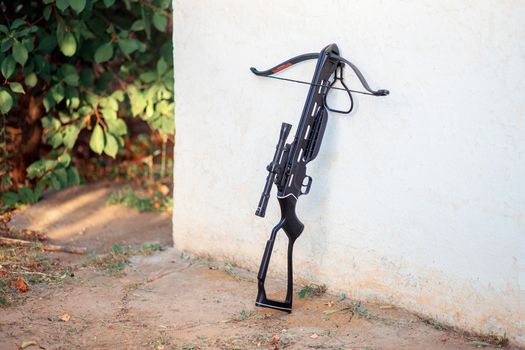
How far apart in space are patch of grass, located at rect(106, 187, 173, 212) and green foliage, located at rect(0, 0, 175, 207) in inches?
16.5

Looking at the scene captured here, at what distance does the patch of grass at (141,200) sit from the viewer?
6035 mm

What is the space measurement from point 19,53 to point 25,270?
1.46 m

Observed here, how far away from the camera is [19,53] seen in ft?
16.4

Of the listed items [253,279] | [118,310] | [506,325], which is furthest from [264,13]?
[506,325]

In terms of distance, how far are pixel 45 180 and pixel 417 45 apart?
3.36 meters

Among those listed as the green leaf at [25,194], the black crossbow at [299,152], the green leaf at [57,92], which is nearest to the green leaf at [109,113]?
the green leaf at [57,92]

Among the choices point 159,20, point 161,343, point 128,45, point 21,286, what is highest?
point 159,20

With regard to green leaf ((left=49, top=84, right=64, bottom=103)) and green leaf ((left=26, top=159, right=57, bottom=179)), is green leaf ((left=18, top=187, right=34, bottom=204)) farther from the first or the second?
green leaf ((left=49, top=84, right=64, bottom=103))

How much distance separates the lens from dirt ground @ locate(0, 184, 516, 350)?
12.2ft

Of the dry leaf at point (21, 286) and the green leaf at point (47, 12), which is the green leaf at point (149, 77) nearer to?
the green leaf at point (47, 12)

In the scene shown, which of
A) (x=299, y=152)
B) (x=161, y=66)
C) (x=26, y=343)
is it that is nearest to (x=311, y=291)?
(x=299, y=152)

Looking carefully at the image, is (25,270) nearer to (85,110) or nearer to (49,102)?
(49,102)

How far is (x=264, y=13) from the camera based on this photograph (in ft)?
14.0

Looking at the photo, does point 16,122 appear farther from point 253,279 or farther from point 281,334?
point 281,334
